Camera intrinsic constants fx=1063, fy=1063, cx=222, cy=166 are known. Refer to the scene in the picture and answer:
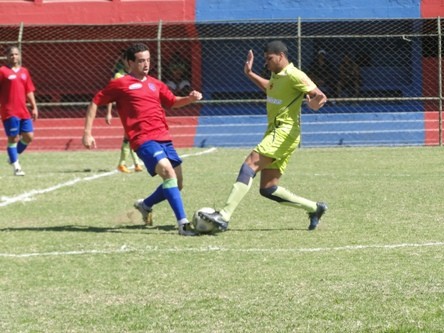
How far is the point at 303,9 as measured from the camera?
26.5 m

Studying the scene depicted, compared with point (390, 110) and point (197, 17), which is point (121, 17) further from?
point (390, 110)

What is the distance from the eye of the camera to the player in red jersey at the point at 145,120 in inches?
404

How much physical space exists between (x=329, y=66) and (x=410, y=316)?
2110cm

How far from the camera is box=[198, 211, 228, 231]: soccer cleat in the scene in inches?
383

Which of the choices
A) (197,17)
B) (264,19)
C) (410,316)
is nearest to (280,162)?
(410,316)

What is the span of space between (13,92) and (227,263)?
1044cm

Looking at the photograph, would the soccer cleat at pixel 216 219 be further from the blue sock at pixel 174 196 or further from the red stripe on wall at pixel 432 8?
the red stripe on wall at pixel 432 8

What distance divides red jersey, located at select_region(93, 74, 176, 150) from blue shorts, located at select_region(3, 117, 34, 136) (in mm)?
7622

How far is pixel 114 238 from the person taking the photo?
32.1 ft

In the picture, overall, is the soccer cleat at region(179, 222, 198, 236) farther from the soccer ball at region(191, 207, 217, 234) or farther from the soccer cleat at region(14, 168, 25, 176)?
the soccer cleat at region(14, 168, 25, 176)

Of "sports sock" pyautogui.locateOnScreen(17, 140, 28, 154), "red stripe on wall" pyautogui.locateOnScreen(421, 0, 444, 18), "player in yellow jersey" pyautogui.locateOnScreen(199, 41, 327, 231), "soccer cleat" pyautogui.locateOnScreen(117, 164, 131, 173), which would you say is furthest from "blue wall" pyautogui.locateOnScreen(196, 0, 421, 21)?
"player in yellow jersey" pyautogui.locateOnScreen(199, 41, 327, 231)

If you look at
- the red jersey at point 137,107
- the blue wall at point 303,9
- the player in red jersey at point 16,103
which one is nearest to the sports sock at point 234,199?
the red jersey at point 137,107


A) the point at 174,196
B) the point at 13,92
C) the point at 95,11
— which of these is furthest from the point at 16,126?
the point at 95,11

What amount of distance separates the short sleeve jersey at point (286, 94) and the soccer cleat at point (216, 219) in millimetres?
1151
